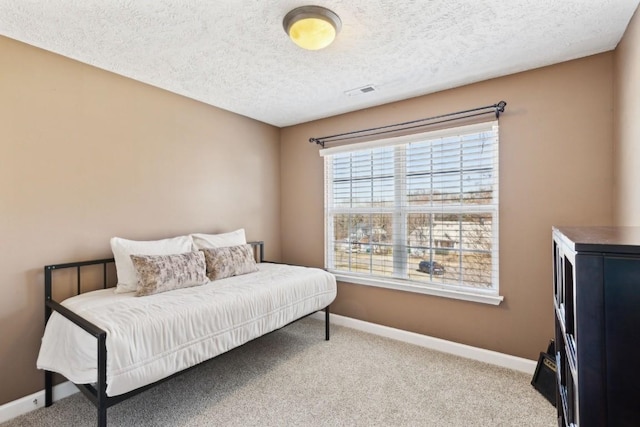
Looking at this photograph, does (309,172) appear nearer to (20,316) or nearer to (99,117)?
(99,117)

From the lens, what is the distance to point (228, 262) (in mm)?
2920

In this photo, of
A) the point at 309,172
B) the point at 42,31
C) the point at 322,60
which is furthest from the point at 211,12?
the point at 309,172

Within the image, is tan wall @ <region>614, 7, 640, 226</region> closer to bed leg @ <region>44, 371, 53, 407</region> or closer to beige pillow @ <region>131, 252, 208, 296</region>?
beige pillow @ <region>131, 252, 208, 296</region>

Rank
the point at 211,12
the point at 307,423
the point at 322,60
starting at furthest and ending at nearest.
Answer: the point at 322,60
the point at 307,423
the point at 211,12

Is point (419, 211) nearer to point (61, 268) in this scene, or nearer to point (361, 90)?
point (361, 90)

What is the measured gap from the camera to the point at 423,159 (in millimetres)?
3105

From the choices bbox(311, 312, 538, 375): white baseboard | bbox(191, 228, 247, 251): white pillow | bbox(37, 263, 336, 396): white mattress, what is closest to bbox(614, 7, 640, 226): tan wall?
bbox(311, 312, 538, 375): white baseboard

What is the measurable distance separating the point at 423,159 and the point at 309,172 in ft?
4.67

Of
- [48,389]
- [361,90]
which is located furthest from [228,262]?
[361,90]

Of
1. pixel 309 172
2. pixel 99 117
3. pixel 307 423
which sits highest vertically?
pixel 99 117

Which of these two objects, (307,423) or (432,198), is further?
(432,198)

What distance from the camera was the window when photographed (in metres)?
2.79

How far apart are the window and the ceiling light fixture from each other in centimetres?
153

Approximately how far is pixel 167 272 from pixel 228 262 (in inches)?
23.6
